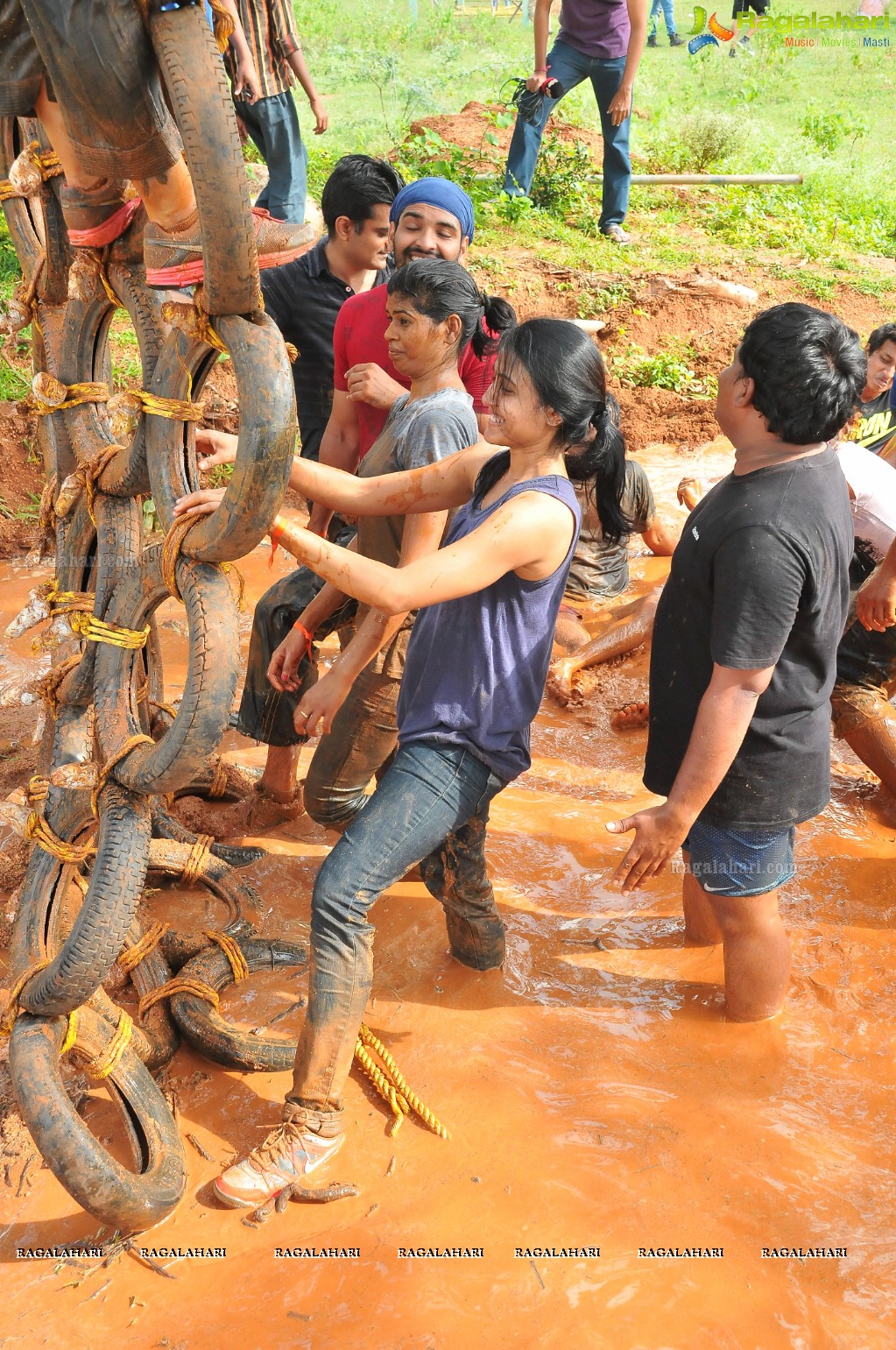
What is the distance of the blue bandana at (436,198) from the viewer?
348 cm

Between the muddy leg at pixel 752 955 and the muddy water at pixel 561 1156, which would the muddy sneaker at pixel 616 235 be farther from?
the muddy leg at pixel 752 955

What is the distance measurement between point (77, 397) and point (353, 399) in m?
0.98

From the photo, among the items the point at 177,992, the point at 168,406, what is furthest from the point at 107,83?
the point at 177,992

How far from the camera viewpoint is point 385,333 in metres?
3.35

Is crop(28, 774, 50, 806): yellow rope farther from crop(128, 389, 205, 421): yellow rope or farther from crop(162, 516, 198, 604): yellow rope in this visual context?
crop(128, 389, 205, 421): yellow rope

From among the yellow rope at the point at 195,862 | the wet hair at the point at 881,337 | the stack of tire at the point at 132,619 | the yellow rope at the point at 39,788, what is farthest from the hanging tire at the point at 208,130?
the wet hair at the point at 881,337

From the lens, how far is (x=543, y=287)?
26.4ft

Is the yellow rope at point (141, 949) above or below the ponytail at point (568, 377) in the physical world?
below

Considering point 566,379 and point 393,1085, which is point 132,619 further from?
point 393,1085

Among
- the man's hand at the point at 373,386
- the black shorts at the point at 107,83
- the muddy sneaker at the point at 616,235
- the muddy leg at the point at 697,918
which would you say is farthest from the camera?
the muddy sneaker at the point at 616,235

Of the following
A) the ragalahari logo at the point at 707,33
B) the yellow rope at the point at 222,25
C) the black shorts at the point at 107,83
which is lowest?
the black shorts at the point at 107,83

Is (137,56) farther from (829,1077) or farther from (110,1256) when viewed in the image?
(829,1077)

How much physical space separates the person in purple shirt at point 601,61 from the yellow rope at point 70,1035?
25.4ft

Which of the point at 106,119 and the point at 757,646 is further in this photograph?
the point at 757,646
